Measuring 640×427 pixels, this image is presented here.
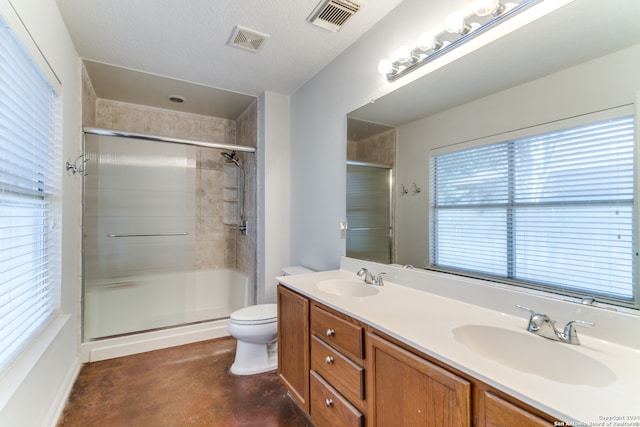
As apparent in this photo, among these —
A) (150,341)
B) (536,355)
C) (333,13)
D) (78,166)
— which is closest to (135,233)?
(78,166)

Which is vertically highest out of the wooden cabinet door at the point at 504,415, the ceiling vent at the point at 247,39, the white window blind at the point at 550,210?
the ceiling vent at the point at 247,39

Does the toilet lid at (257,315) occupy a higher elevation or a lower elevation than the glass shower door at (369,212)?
lower

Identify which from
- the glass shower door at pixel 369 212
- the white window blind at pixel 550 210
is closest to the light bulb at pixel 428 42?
the white window blind at pixel 550 210

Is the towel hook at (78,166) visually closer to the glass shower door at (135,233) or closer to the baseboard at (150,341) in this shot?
the glass shower door at (135,233)

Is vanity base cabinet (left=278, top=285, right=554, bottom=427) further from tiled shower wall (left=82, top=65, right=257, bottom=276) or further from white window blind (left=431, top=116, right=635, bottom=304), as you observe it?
tiled shower wall (left=82, top=65, right=257, bottom=276)

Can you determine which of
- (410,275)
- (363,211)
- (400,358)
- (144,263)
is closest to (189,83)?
(144,263)

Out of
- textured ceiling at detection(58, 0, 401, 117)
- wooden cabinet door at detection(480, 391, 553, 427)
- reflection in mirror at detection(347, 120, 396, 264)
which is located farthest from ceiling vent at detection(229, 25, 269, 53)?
wooden cabinet door at detection(480, 391, 553, 427)

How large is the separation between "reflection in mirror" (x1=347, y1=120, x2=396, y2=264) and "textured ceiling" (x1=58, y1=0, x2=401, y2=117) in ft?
2.11

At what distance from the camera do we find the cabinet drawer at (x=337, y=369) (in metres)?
1.17

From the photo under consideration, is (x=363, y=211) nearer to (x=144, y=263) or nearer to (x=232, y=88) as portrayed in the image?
(x=232, y=88)

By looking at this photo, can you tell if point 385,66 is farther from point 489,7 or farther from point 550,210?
point 550,210

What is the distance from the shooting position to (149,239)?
2.79m

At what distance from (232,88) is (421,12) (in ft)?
6.05

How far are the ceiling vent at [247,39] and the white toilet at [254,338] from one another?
1992mm
